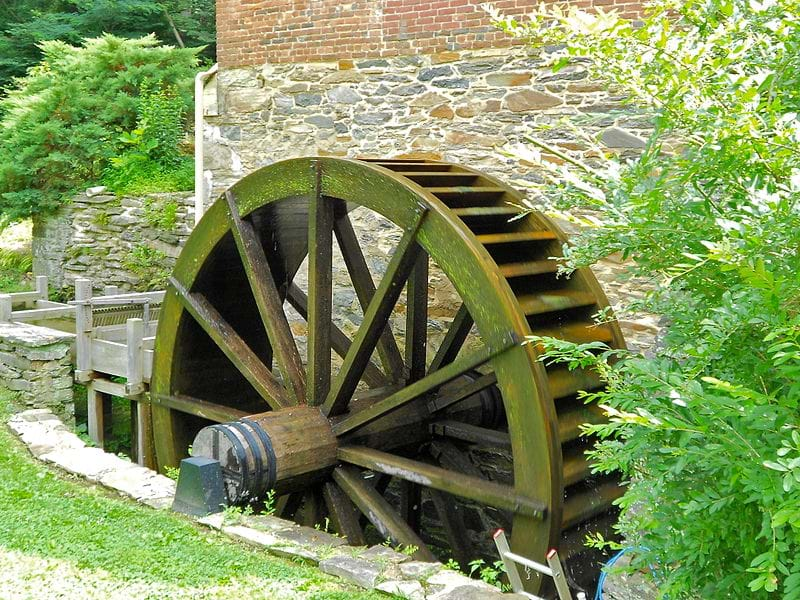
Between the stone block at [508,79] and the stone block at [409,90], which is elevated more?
the stone block at [508,79]

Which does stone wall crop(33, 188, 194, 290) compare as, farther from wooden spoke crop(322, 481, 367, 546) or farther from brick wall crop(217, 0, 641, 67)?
wooden spoke crop(322, 481, 367, 546)

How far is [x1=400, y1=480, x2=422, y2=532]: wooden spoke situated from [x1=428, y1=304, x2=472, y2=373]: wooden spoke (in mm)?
823

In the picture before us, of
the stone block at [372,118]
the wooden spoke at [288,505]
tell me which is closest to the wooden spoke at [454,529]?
the wooden spoke at [288,505]

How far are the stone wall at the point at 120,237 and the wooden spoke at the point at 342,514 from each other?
6.30 m

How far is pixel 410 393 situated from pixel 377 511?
64cm

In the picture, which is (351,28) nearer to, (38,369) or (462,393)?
(462,393)

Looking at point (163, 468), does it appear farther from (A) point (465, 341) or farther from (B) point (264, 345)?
(A) point (465, 341)

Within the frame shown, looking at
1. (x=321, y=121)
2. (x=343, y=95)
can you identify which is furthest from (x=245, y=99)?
(x=343, y=95)

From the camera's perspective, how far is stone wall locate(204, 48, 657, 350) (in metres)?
5.52

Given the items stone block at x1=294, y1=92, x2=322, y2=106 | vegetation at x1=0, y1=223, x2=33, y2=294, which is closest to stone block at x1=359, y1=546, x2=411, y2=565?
stone block at x1=294, y1=92, x2=322, y2=106

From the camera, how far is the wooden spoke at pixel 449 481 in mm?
4156

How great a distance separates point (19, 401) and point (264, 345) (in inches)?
88.3

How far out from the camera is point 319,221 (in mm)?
5152

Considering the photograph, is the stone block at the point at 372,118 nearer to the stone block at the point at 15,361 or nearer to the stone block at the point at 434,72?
the stone block at the point at 434,72
